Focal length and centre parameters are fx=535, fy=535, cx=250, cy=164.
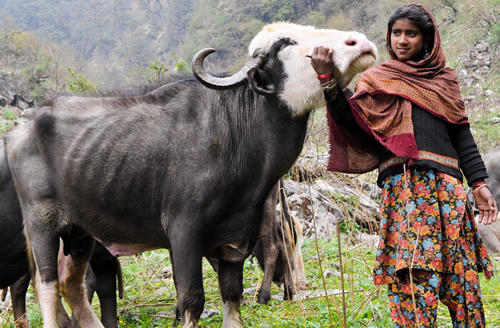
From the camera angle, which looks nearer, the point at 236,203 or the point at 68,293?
the point at 236,203

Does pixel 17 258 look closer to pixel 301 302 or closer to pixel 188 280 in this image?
pixel 188 280

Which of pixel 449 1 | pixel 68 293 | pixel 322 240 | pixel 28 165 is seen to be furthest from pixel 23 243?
pixel 449 1

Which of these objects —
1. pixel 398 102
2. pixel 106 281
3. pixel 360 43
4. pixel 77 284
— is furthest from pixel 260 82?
pixel 106 281

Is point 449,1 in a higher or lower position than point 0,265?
higher

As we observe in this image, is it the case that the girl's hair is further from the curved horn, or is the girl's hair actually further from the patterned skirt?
the curved horn

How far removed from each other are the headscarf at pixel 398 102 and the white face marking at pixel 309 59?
0.50 feet

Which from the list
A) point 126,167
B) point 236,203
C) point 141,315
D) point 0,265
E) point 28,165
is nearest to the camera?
point 236,203

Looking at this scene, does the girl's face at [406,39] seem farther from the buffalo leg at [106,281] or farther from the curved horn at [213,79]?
the buffalo leg at [106,281]

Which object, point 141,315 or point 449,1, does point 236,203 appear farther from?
point 449,1

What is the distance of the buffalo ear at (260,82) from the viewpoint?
9.85ft

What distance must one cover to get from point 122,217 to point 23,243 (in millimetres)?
1544

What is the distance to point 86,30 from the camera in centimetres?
7688

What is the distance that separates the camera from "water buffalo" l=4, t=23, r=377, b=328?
304cm

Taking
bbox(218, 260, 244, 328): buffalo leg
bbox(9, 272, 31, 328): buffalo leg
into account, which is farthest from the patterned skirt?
bbox(9, 272, 31, 328): buffalo leg
